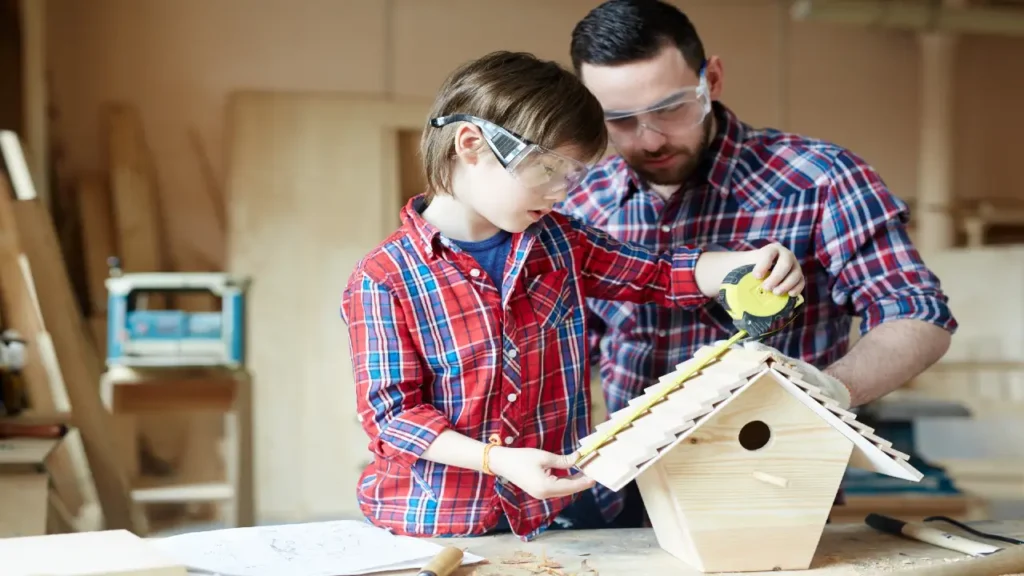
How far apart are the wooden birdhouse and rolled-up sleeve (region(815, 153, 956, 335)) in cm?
51

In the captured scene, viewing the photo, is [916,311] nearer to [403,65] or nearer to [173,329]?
[173,329]

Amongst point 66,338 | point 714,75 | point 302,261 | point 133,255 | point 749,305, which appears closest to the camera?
A: point 749,305

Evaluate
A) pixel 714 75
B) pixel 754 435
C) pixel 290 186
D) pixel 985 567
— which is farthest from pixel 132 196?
pixel 985 567

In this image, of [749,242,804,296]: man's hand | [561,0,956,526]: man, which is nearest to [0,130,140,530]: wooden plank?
[561,0,956,526]: man

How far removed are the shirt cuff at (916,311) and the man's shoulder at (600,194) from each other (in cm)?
57

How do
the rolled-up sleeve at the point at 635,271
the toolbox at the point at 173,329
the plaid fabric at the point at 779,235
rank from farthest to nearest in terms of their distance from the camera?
the toolbox at the point at 173,329 < the plaid fabric at the point at 779,235 < the rolled-up sleeve at the point at 635,271

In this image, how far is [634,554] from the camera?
1.54 m

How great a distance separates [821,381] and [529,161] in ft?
1.79

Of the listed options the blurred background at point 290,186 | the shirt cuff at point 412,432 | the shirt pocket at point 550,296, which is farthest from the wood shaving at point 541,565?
the blurred background at point 290,186

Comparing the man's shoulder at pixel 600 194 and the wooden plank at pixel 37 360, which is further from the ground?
the man's shoulder at pixel 600 194

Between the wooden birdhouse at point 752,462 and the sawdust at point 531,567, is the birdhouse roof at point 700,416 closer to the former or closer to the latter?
the wooden birdhouse at point 752,462

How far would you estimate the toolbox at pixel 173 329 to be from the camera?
13.3 feet

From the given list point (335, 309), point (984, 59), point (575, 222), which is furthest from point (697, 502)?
point (984, 59)

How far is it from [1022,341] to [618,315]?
4.03 m
